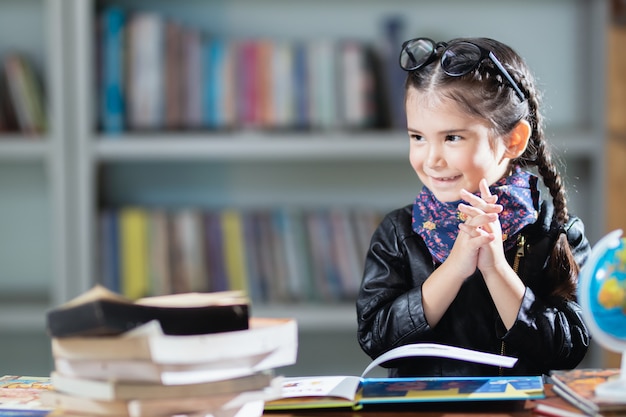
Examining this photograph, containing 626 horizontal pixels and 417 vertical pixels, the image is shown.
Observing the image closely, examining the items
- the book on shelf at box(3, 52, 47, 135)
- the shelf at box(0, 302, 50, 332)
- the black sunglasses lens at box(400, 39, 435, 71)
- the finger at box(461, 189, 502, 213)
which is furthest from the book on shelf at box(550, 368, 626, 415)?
the book on shelf at box(3, 52, 47, 135)

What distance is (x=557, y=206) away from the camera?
1347mm

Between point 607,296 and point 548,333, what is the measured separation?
10.6 inches

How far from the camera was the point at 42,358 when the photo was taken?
2906 mm

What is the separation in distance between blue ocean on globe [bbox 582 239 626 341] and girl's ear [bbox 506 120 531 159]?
30 centimetres

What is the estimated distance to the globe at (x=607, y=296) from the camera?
3.22 feet

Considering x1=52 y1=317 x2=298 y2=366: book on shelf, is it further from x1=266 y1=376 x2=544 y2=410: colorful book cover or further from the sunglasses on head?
the sunglasses on head

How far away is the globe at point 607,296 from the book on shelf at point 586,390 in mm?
11

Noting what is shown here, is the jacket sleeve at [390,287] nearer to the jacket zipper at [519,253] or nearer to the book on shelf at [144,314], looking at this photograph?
the jacket zipper at [519,253]

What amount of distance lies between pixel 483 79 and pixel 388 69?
4.63 ft

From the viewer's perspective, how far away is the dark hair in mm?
1227

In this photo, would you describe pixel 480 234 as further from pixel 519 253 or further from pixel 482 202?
pixel 519 253

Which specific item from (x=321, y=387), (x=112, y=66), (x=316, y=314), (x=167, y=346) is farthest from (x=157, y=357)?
(x=112, y=66)

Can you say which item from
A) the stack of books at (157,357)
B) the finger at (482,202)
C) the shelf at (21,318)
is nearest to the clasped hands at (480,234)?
the finger at (482,202)

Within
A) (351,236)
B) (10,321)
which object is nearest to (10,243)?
(10,321)
